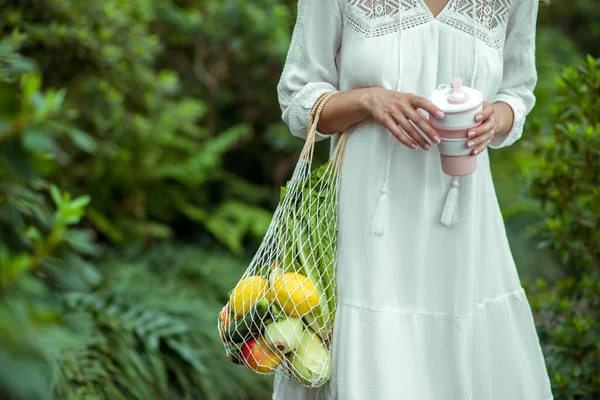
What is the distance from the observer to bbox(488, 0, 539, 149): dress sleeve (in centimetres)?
217

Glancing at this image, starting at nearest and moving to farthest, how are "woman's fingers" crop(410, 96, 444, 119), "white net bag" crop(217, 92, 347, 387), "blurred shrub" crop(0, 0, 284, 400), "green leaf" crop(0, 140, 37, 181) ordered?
"green leaf" crop(0, 140, 37, 181) → "blurred shrub" crop(0, 0, 284, 400) → "woman's fingers" crop(410, 96, 444, 119) → "white net bag" crop(217, 92, 347, 387)

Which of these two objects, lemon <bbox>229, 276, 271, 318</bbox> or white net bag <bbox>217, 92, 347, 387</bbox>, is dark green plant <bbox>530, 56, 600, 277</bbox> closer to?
white net bag <bbox>217, 92, 347, 387</bbox>

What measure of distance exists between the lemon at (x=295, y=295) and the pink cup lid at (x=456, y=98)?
576mm

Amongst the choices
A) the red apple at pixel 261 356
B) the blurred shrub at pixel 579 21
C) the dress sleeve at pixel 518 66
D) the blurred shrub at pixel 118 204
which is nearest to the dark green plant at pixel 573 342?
the dress sleeve at pixel 518 66

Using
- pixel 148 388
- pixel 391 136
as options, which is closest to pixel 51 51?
pixel 148 388

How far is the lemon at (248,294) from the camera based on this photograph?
1925 mm

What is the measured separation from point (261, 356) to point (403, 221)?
1.75 feet

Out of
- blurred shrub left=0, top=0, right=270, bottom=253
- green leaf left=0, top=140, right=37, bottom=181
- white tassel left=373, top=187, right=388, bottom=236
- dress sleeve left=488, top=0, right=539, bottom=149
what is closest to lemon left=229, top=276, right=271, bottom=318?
white tassel left=373, top=187, right=388, bottom=236

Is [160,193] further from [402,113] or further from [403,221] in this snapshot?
[402,113]

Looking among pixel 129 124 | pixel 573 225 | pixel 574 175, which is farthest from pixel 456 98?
pixel 129 124

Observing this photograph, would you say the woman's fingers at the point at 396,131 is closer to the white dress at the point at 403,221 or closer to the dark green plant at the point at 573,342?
the white dress at the point at 403,221

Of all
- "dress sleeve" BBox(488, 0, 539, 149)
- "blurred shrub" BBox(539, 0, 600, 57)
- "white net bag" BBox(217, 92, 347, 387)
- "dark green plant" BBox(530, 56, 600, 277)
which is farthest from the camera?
"blurred shrub" BBox(539, 0, 600, 57)

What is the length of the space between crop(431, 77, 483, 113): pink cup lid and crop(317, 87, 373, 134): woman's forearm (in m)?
0.19

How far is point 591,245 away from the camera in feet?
9.83
